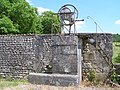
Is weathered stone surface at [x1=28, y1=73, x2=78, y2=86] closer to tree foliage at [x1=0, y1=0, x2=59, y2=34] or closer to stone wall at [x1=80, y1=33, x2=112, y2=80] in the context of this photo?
stone wall at [x1=80, y1=33, x2=112, y2=80]

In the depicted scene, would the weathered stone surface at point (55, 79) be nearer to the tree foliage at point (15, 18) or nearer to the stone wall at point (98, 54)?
the stone wall at point (98, 54)

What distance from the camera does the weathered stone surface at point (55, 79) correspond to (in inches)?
381

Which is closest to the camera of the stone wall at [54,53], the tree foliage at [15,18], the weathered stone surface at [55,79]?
the weathered stone surface at [55,79]

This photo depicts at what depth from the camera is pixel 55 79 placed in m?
9.79

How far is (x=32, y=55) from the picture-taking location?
13.9 metres

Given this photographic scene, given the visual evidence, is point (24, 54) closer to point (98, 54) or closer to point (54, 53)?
point (98, 54)

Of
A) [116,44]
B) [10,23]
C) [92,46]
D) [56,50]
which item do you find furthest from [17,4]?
[56,50]

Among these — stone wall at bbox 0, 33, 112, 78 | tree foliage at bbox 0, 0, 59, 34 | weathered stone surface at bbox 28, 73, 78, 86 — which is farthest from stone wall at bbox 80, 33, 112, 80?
tree foliage at bbox 0, 0, 59, 34

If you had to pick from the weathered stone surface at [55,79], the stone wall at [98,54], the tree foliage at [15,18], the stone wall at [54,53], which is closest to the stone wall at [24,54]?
the stone wall at [54,53]

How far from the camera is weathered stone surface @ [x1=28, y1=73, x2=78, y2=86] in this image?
968 centimetres

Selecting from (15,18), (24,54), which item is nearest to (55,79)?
(24,54)

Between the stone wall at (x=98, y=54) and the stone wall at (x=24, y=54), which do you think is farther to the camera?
the stone wall at (x=24, y=54)

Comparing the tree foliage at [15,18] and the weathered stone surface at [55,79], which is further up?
the tree foliage at [15,18]

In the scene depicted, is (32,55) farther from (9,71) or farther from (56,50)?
(56,50)
